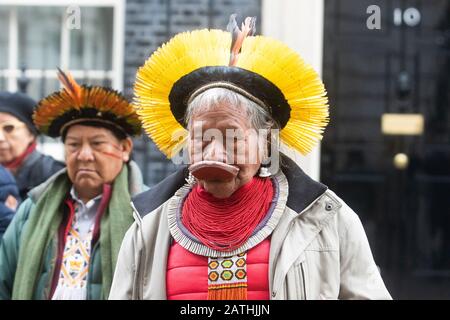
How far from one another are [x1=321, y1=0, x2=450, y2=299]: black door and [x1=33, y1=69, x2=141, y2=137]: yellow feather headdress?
349 centimetres

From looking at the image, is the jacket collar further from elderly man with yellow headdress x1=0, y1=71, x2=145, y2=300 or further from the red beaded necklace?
elderly man with yellow headdress x1=0, y1=71, x2=145, y2=300

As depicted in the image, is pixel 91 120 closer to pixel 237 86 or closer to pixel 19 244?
pixel 19 244

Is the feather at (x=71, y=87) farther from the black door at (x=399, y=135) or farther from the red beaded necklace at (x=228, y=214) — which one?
the black door at (x=399, y=135)

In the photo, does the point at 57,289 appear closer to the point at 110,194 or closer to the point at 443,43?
the point at 110,194

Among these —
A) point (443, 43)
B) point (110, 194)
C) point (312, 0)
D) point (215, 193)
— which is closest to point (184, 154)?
point (215, 193)

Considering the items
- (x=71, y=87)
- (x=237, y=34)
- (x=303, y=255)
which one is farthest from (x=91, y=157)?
(x=303, y=255)

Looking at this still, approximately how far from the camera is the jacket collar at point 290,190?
333 centimetres

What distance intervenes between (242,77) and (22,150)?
109 inches

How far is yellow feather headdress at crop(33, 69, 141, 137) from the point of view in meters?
4.48

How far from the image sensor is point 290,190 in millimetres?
3396

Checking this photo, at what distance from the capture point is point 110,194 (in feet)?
14.6

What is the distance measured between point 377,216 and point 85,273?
401 cm

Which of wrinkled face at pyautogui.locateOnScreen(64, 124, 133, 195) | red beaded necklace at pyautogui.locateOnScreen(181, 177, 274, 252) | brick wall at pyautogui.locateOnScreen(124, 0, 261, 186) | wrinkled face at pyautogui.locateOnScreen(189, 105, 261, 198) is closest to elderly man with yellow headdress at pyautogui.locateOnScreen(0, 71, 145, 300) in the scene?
wrinkled face at pyautogui.locateOnScreen(64, 124, 133, 195)

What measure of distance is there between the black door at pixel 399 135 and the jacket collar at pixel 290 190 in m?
4.39
